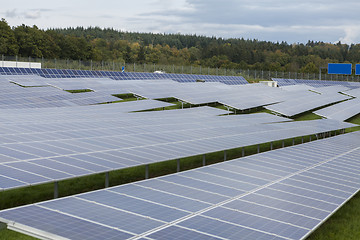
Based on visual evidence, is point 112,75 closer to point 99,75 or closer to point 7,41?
point 99,75

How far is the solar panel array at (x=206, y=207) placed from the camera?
10344 millimetres

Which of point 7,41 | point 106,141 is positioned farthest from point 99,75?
point 106,141

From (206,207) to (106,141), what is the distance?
898 cm

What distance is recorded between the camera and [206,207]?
12492mm

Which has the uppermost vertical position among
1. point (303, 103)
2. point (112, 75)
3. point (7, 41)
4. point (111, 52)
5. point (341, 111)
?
point (7, 41)

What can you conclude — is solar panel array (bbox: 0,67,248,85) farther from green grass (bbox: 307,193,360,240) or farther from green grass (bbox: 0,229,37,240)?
green grass (bbox: 307,193,360,240)

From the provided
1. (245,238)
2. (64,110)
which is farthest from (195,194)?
(64,110)

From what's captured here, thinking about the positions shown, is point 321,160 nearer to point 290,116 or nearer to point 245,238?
point 245,238

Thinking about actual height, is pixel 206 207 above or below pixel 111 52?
below

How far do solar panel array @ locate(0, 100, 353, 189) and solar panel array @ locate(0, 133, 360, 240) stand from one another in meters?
2.14

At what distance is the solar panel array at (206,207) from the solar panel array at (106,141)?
7.03 feet

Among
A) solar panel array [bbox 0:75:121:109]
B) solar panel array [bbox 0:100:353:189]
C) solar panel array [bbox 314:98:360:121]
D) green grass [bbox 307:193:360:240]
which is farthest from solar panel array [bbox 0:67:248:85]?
green grass [bbox 307:193:360:240]

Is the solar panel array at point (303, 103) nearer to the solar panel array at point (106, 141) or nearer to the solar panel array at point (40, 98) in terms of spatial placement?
the solar panel array at point (106, 141)

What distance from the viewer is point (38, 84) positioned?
53.8 meters
